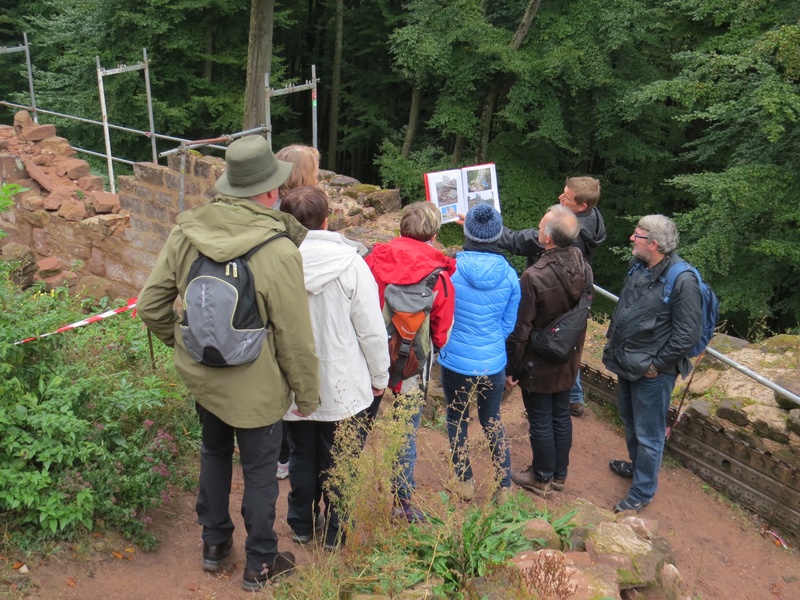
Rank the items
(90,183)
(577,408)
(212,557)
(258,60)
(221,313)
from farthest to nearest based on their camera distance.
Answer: (258,60) → (90,183) → (577,408) → (212,557) → (221,313)

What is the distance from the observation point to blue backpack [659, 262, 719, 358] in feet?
12.6

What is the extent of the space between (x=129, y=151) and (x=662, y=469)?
16.4m

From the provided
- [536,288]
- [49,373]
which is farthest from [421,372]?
[49,373]

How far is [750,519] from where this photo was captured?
14.6 feet

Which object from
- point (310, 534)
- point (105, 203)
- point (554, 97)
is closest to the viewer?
point (310, 534)

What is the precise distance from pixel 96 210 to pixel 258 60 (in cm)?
537

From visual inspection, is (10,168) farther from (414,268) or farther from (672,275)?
(672,275)

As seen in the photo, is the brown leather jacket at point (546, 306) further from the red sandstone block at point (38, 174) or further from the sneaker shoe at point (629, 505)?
the red sandstone block at point (38, 174)

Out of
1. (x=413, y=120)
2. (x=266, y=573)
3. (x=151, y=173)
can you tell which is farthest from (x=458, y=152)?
(x=266, y=573)

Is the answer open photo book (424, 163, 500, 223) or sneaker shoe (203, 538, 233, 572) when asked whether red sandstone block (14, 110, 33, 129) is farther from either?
sneaker shoe (203, 538, 233, 572)

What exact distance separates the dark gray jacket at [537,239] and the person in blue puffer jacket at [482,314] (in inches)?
13.4

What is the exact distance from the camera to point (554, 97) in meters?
14.7

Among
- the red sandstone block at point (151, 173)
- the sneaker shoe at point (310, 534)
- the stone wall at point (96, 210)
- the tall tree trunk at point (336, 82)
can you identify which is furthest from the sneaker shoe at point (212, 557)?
the tall tree trunk at point (336, 82)

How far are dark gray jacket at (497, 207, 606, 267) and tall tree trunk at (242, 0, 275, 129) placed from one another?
347 inches
